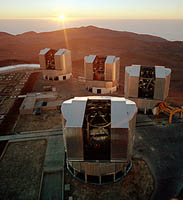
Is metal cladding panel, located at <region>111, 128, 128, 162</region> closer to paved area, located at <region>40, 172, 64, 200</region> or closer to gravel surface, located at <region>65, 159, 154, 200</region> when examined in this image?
gravel surface, located at <region>65, 159, 154, 200</region>

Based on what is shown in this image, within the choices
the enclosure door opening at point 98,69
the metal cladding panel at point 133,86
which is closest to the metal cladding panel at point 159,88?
the metal cladding panel at point 133,86

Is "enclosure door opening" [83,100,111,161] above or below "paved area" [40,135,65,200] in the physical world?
above

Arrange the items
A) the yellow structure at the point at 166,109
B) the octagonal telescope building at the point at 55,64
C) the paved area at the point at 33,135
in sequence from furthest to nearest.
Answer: the octagonal telescope building at the point at 55,64
the yellow structure at the point at 166,109
the paved area at the point at 33,135

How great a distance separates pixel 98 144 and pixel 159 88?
1987 cm

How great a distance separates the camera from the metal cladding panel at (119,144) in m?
18.3

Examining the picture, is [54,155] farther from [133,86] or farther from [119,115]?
[133,86]

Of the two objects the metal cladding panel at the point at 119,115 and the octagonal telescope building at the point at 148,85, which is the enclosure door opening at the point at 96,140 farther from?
the octagonal telescope building at the point at 148,85

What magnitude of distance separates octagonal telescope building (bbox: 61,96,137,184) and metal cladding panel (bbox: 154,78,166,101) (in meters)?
14.9

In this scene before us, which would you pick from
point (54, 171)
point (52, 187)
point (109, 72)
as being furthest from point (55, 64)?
point (52, 187)

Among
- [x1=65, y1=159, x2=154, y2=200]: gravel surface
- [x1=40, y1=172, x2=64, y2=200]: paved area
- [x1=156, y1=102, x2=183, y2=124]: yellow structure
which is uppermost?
[x1=156, y1=102, x2=183, y2=124]: yellow structure

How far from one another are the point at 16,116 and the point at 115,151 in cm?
2446

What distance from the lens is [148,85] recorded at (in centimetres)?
3462

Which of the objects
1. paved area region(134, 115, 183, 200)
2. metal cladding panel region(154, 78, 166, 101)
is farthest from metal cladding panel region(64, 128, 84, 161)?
metal cladding panel region(154, 78, 166, 101)

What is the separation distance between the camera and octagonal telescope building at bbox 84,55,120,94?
4494cm
